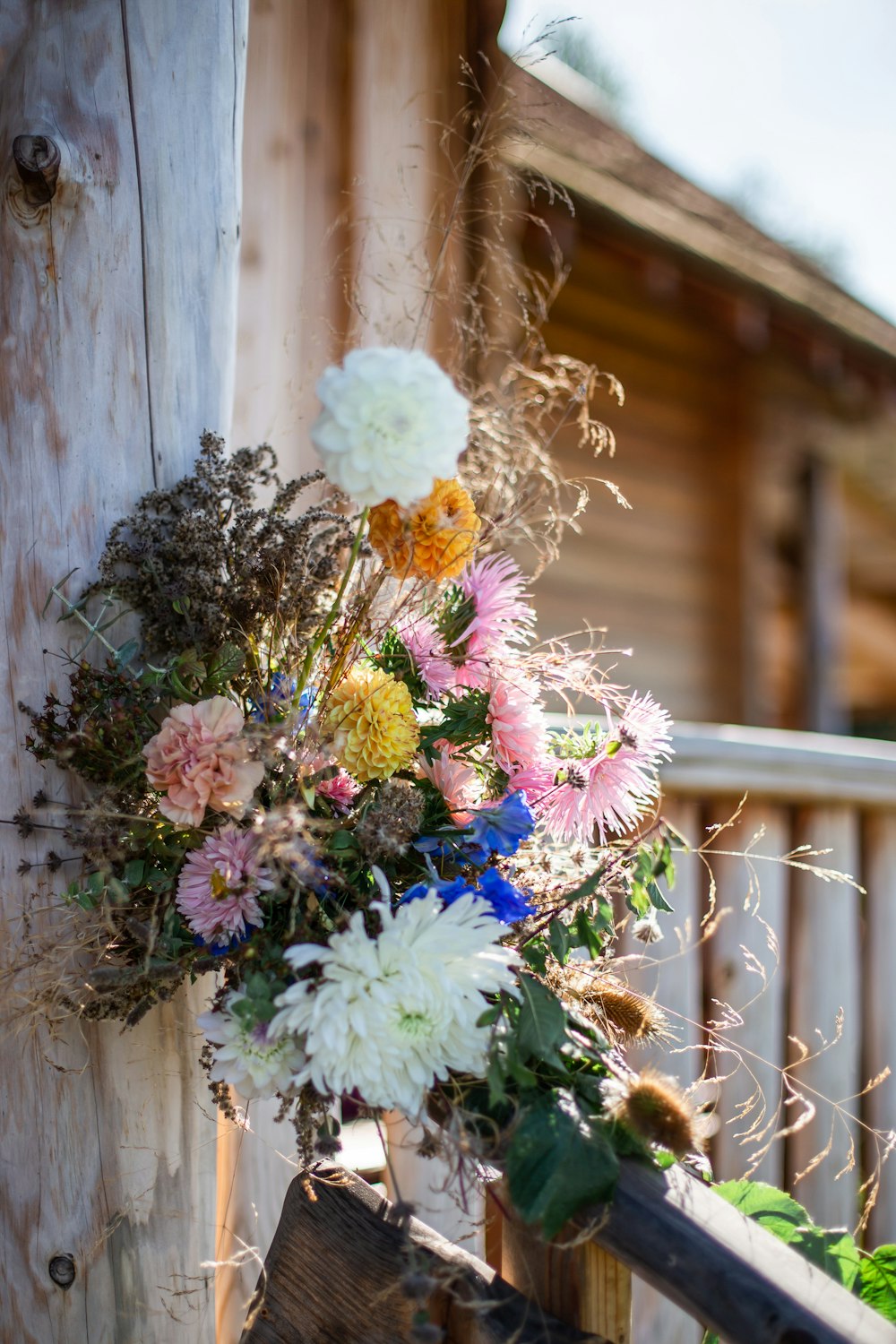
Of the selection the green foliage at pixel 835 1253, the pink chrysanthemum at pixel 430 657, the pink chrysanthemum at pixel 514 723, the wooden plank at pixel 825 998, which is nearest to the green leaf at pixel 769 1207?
the green foliage at pixel 835 1253

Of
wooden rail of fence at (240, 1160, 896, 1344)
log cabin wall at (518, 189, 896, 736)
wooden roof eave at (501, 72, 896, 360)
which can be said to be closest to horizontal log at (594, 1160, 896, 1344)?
wooden rail of fence at (240, 1160, 896, 1344)

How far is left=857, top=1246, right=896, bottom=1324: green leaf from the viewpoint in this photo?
93 centimetres

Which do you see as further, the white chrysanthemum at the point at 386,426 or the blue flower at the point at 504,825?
the blue flower at the point at 504,825

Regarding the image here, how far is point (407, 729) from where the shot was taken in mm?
914

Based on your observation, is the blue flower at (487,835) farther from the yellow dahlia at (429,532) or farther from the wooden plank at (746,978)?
the wooden plank at (746,978)

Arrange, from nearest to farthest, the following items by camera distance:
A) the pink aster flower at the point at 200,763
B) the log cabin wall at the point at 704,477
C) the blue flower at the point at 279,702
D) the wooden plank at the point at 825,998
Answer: the pink aster flower at the point at 200,763
the blue flower at the point at 279,702
the wooden plank at the point at 825,998
the log cabin wall at the point at 704,477

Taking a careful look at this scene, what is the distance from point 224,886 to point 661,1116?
1.45ft

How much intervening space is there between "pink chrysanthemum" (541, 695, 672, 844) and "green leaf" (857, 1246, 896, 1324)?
1.74 ft

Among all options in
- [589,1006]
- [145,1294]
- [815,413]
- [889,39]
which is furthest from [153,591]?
[889,39]

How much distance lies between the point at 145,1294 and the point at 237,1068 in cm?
48

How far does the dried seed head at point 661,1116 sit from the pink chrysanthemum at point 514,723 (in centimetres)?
34

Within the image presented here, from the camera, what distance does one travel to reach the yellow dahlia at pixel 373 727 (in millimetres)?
895

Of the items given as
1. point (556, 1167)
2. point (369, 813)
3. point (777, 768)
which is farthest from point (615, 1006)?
point (777, 768)

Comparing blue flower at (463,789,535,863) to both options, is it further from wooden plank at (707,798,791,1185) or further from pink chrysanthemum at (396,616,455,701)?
wooden plank at (707,798,791,1185)
